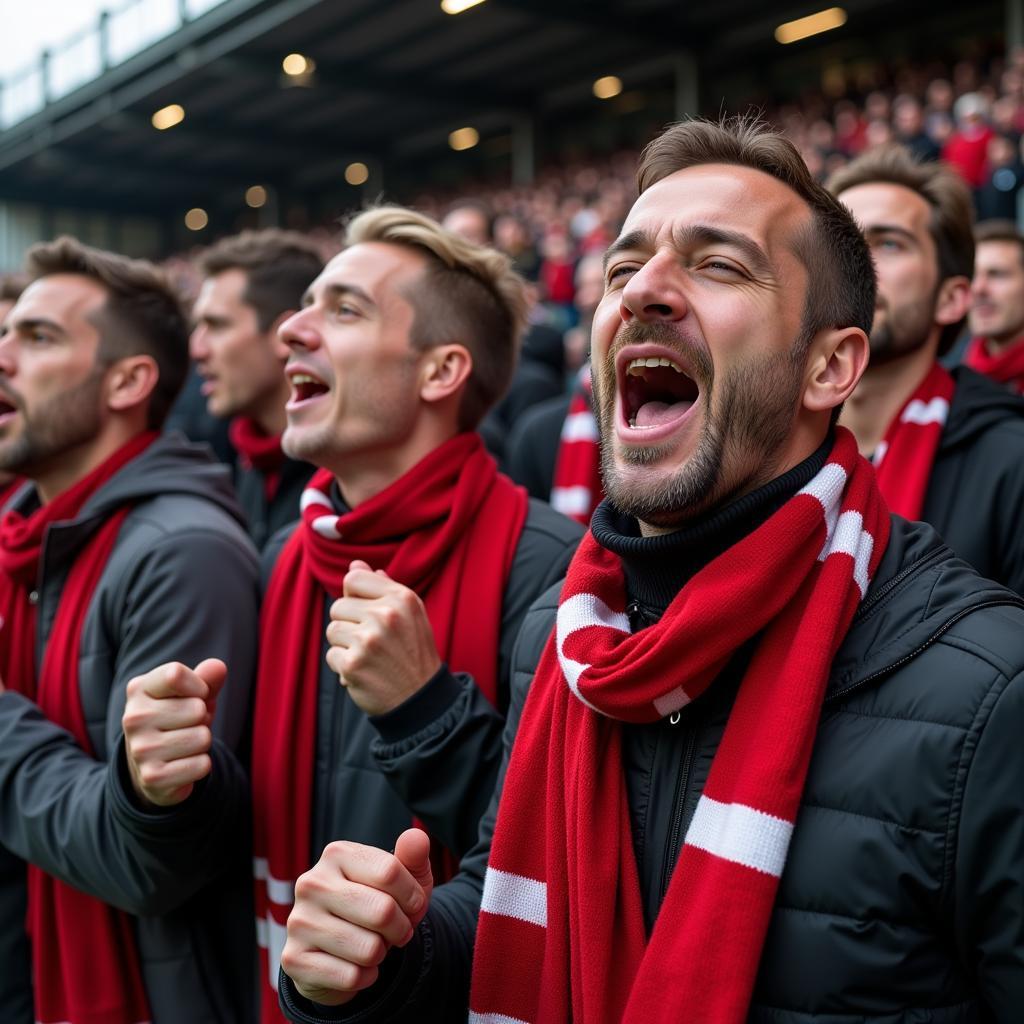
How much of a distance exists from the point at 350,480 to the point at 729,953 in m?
1.65

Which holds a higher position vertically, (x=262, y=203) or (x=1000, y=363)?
(x=262, y=203)

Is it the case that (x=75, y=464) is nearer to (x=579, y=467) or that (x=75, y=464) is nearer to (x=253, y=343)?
(x=253, y=343)

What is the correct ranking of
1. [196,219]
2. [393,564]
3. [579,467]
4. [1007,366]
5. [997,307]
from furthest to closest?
[196,219]
[997,307]
[1007,366]
[579,467]
[393,564]

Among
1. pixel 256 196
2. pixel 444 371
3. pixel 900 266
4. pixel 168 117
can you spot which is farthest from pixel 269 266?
pixel 256 196

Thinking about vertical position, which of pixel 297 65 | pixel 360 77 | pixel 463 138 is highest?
pixel 463 138

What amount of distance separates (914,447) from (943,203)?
0.90m

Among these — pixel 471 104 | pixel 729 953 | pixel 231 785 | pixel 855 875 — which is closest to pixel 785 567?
pixel 855 875

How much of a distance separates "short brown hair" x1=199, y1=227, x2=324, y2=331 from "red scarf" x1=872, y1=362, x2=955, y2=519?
232 centimetres

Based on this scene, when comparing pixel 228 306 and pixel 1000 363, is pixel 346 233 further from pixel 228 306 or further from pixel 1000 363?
pixel 1000 363

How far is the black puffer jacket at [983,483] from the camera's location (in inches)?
104

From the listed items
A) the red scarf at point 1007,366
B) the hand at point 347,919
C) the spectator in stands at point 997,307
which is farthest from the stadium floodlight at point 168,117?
the hand at point 347,919

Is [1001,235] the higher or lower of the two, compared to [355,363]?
higher

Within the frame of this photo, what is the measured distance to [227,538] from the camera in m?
2.60

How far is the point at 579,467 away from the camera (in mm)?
4469
